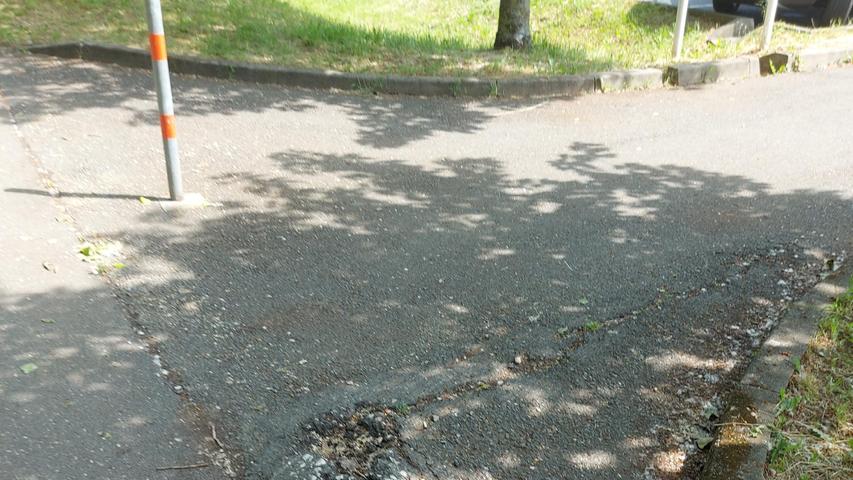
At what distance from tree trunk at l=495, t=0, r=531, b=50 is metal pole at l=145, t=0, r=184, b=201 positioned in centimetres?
517

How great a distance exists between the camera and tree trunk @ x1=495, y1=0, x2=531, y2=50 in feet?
30.5

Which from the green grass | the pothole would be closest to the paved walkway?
the pothole

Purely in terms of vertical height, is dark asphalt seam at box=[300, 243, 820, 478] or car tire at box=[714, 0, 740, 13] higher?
car tire at box=[714, 0, 740, 13]

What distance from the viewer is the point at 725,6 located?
1224 cm

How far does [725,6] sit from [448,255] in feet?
31.0

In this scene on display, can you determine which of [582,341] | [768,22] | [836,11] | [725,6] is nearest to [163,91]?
[582,341]

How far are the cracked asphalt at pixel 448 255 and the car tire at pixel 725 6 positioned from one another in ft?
15.2

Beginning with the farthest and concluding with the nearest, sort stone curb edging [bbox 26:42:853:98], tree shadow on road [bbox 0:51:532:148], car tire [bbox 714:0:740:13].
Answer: car tire [bbox 714:0:740:13] → stone curb edging [bbox 26:42:853:98] → tree shadow on road [bbox 0:51:532:148]

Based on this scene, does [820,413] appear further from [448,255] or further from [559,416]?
[448,255]

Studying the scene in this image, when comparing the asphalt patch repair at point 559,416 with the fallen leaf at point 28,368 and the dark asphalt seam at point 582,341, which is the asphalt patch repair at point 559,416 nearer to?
the dark asphalt seam at point 582,341

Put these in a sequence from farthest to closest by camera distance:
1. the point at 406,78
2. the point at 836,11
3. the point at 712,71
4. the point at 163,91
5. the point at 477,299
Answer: the point at 836,11
the point at 712,71
the point at 406,78
the point at 163,91
the point at 477,299

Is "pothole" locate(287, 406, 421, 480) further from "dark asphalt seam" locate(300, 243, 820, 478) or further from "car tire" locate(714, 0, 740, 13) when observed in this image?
"car tire" locate(714, 0, 740, 13)

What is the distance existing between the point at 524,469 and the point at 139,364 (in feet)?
5.95

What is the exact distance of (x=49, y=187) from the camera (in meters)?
5.34
